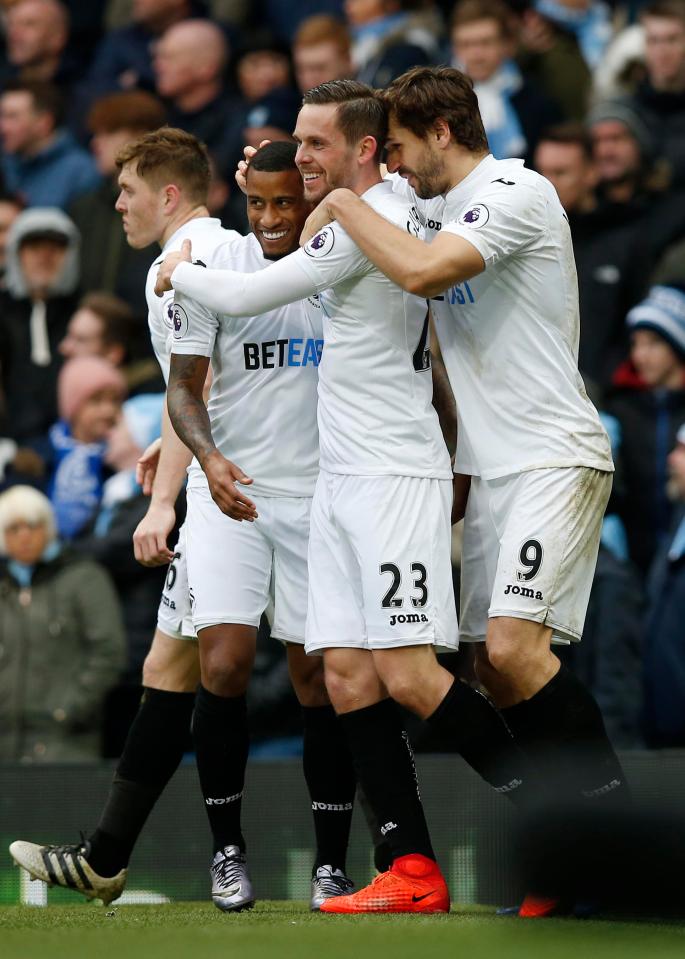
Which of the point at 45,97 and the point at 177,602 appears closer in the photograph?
the point at 177,602

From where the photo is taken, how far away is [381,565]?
17.0ft

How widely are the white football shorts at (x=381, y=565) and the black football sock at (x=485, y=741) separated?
0.18 m

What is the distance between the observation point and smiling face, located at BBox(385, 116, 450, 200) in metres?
5.34

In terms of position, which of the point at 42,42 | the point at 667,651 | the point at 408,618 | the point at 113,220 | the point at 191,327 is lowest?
the point at 667,651

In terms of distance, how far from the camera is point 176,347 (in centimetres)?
561

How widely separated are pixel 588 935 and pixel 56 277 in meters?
7.54

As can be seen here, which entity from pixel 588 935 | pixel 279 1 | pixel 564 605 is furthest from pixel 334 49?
pixel 588 935

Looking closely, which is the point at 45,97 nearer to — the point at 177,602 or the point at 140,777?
the point at 177,602

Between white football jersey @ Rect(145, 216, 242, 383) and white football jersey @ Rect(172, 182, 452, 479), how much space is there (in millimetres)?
374

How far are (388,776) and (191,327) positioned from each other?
155 cm

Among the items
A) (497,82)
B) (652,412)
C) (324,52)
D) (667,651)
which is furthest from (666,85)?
(667,651)

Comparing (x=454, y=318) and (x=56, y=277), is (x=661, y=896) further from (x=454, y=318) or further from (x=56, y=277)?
(x=56, y=277)

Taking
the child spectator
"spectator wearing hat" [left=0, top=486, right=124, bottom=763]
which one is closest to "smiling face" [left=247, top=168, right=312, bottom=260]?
"spectator wearing hat" [left=0, top=486, right=124, bottom=763]

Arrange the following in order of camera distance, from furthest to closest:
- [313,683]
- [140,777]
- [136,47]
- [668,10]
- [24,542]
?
1. [136,47]
2. [668,10]
3. [24,542]
4. [140,777]
5. [313,683]
